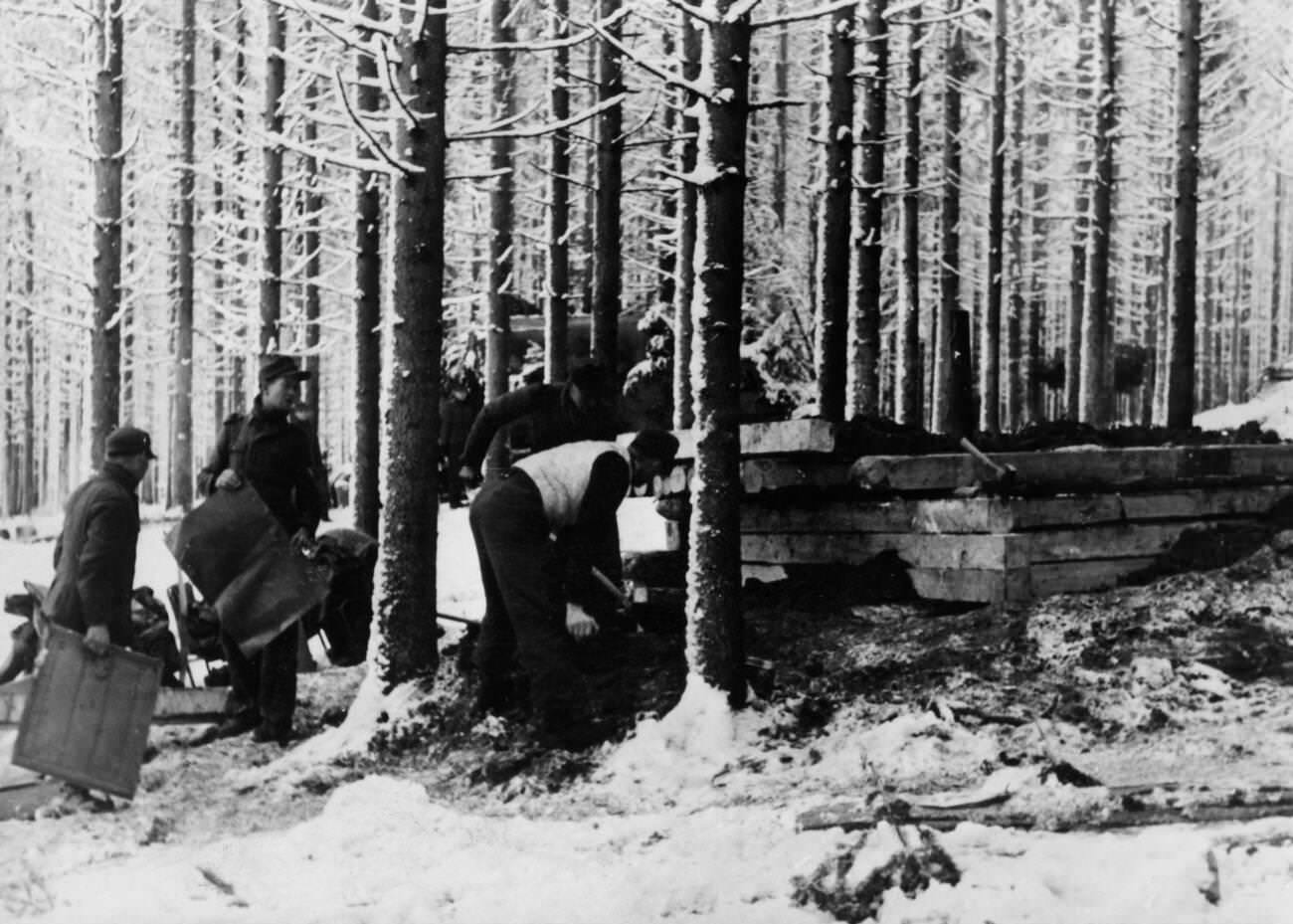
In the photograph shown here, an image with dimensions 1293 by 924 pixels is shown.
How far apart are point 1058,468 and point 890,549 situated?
42.3 inches

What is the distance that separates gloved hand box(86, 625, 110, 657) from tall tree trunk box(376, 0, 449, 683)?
1.60 metres

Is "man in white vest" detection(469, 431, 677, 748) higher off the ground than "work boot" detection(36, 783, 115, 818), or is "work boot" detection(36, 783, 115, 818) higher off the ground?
"man in white vest" detection(469, 431, 677, 748)

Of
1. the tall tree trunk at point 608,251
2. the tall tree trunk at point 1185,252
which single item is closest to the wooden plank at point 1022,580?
the tall tree trunk at point 608,251

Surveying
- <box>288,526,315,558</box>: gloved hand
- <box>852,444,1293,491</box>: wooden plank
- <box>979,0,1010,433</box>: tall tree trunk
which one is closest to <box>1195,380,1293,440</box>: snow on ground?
<box>979,0,1010,433</box>: tall tree trunk

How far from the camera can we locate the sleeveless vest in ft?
20.7

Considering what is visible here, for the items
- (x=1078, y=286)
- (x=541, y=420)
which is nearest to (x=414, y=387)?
(x=541, y=420)

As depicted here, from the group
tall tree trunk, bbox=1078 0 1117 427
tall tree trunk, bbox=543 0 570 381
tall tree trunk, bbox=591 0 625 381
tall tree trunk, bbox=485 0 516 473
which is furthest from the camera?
tall tree trunk, bbox=1078 0 1117 427

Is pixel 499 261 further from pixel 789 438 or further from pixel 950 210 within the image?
pixel 950 210

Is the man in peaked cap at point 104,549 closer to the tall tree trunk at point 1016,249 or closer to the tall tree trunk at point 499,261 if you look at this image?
the tall tree trunk at point 499,261

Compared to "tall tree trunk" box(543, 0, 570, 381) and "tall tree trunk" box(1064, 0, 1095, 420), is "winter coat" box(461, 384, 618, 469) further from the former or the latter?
"tall tree trunk" box(1064, 0, 1095, 420)

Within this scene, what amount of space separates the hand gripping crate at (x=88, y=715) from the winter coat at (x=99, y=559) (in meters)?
0.26

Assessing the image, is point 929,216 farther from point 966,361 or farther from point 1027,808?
point 1027,808

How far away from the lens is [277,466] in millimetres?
7902

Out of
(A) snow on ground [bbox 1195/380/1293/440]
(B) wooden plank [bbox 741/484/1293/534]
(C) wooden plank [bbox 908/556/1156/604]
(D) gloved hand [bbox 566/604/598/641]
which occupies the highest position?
(A) snow on ground [bbox 1195/380/1293/440]
